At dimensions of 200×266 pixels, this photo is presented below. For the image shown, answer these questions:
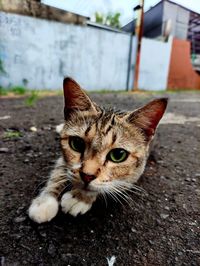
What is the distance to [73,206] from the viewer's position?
4.87ft

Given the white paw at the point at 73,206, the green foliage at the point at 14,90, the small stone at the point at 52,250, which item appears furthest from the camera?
the green foliage at the point at 14,90

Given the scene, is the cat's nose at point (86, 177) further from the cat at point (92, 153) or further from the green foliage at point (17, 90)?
the green foliage at point (17, 90)

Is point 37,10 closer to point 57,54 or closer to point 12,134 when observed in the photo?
point 57,54

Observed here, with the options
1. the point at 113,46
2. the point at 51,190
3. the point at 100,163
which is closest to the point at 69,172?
the point at 100,163

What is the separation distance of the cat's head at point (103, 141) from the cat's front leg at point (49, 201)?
18cm

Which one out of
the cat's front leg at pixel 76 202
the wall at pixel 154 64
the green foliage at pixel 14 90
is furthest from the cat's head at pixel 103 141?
the wall at pixel 154 64

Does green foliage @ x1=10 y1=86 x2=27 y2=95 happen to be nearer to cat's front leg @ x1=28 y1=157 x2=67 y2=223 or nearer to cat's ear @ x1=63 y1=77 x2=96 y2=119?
cat's ear @ x1=63 y1=77 x2=96 y2=119

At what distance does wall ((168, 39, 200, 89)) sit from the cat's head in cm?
1219

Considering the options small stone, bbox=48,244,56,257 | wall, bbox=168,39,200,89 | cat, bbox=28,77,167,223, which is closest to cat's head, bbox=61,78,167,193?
cat, bbox=28,77,167,223

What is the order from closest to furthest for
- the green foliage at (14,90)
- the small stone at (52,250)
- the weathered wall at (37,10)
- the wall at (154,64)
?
the small stone at (52,250) < the green foliage at (14,90) < the weathered wall at (37,10) < the wall at (154,64)

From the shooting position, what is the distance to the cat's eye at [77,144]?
1560 millimetres

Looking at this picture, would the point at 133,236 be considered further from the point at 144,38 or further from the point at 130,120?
the point at 144,38

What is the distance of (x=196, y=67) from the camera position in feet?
48.5

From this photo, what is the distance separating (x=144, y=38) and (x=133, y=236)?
11167 millimetres
